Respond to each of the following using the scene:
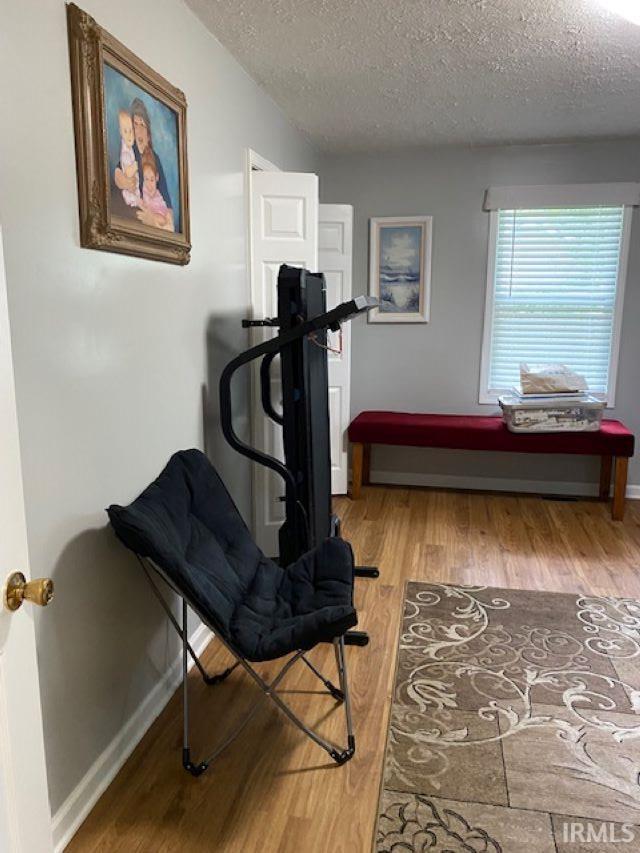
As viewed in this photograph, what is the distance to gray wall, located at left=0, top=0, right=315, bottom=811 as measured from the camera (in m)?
1.39

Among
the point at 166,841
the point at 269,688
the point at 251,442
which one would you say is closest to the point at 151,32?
the point at 251,442

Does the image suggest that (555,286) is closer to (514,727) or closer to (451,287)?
(451,287)

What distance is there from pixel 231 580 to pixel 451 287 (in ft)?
10.3

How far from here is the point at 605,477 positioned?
436 centimetres

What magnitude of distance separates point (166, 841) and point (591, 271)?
4.17 meters

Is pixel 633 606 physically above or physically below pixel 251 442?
below

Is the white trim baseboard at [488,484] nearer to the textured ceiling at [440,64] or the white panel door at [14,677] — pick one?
the textured ceiling at [440,64]

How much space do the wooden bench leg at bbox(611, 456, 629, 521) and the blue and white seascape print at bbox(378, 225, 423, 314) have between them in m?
1.76

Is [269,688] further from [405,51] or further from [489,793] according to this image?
[405,51]

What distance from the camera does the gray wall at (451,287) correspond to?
13.8 ft

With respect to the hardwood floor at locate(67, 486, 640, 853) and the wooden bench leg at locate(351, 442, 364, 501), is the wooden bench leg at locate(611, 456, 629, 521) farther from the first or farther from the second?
the wooden bench leg at locate(351, 442, 364, 501)

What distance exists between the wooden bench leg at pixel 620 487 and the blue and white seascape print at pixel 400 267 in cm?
176

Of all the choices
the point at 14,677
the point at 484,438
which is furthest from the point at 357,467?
the point at 14,677

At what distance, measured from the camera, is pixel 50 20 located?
56.7 inches
